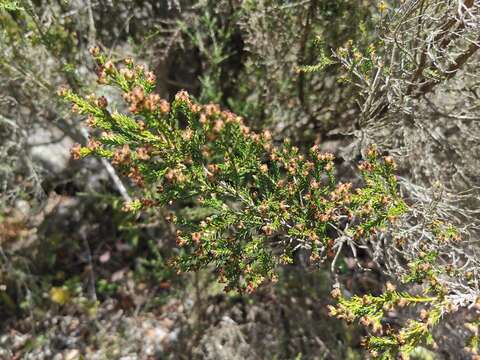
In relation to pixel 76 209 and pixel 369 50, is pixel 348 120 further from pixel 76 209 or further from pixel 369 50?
pixel 76 209

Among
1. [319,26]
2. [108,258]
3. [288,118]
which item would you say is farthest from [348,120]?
[108,258]

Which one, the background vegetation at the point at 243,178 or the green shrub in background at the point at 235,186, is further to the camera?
the background vegetation at the point at 243,178

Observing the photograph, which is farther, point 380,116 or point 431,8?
point 380,116

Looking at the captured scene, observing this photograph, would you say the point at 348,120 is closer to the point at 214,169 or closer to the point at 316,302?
the point at 316,302

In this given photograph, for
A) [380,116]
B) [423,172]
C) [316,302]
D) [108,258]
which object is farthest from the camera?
[108,258]

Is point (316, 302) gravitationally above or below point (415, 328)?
below

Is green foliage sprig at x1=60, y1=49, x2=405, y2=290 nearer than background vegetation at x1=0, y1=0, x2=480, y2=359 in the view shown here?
Yes

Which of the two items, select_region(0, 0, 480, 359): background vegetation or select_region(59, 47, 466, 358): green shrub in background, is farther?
select_region(0, 0, 480, 359): background vegetation

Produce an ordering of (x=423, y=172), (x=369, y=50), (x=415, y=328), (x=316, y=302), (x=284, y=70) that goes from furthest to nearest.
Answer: (x=316, y=302) → (x=284, y=70) → (x=423, y=172) → (x=369, y=50) → (x=415, y=328)

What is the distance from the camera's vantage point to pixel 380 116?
12.3 ft

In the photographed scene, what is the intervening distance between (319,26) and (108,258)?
11.7ft

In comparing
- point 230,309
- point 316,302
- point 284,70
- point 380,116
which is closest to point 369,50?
point 380,116

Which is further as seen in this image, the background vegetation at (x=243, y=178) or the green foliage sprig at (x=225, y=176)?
the background vegetation at (x=243, y=178)

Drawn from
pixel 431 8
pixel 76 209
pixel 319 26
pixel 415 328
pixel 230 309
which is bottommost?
pixel 230 309
